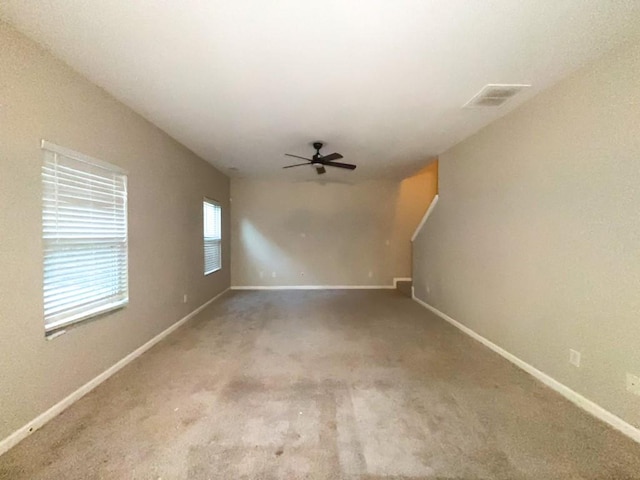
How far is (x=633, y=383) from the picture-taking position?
1.84 m

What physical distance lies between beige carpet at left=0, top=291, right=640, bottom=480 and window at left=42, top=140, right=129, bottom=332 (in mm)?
698

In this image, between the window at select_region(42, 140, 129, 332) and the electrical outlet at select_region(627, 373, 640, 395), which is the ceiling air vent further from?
the window at select_region(42, 140, 129, 332)

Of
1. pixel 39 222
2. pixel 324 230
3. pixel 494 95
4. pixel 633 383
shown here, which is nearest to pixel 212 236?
pixel 324 230

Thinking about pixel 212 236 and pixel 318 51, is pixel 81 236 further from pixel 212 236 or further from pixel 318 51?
pixel 212 236

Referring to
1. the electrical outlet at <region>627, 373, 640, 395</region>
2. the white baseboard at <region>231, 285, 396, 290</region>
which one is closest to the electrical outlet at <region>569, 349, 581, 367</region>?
the electrical outlet at <region>627, 373, 640, 395</region>

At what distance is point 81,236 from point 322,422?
2257 mm

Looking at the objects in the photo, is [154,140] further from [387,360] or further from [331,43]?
[387,360]

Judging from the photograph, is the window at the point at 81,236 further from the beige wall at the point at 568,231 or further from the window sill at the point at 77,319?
the beige wall at the point at 568,231

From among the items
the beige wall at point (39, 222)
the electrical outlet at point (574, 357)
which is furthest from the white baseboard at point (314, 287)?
the electrical outlet at point (574, 357)

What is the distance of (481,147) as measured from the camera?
3.48 metres

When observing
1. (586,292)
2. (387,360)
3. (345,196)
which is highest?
(345,196)

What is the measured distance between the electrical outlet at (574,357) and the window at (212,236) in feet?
15.8

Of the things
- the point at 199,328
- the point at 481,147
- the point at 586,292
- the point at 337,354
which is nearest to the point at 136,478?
the point at 337,354

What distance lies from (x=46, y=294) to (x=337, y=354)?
2417mm
